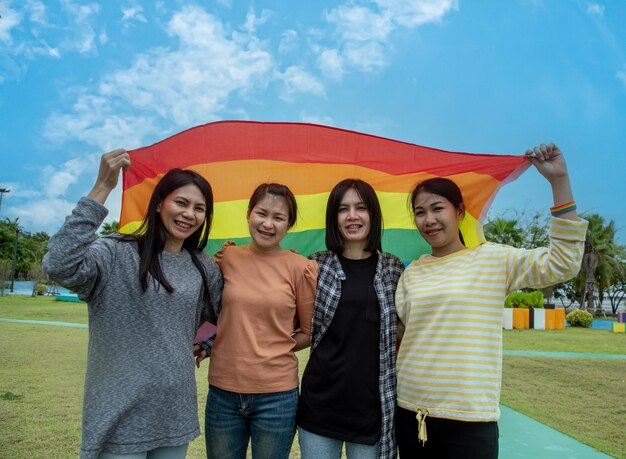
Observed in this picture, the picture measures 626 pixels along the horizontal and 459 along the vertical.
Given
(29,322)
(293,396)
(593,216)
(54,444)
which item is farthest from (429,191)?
(593,216)

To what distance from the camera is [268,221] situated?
8.28ft

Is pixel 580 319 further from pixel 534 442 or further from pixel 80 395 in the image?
pixel 80 395

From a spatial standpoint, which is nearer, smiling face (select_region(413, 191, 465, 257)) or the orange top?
the orange top

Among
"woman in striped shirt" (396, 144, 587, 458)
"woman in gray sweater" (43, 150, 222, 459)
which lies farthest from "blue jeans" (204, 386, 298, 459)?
"woman in striped shirt" (396, 144, 587, 458)

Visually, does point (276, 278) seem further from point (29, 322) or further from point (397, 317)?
A: point (29, 322)

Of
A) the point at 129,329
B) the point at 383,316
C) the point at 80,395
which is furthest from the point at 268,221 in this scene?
the point at 80,395

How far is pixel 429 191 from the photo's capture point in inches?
99.0

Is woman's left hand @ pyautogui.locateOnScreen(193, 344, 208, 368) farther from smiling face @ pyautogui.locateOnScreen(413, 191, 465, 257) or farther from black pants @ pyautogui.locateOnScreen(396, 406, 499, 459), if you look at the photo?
smiling face @ pyautogui.locateOnScreen(413, 191, 465, 257)

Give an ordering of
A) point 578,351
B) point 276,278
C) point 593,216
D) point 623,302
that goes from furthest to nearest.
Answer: point 623,302 → point 593,216 → point 578,351 → point 276,278

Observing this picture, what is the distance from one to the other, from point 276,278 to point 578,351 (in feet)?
39.2

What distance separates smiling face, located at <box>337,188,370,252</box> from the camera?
2545 mm

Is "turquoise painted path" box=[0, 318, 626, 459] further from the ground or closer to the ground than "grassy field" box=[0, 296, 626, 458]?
further from the ground

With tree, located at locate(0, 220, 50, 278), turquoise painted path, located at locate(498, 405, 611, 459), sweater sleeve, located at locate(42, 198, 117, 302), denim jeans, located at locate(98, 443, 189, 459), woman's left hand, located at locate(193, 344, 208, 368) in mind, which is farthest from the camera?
tree, located at locate(0, 220, 50, 278)

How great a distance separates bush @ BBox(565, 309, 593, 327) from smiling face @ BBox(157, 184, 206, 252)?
23434 mm
